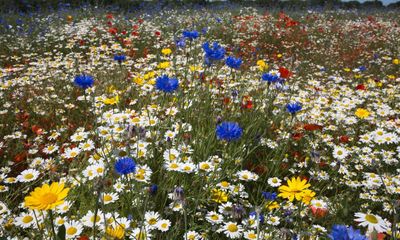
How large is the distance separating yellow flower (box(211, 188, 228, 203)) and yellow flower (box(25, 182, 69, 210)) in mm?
861

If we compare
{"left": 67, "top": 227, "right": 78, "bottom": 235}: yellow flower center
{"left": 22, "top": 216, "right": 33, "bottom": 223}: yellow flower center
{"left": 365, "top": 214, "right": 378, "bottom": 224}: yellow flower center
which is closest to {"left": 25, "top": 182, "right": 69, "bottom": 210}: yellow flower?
{"left": 67, "top": 227, "right": 78, "bottom": 235}: yellow flower center

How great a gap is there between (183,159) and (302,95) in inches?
88.9

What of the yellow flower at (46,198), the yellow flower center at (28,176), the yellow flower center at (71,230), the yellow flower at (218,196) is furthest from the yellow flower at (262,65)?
the yellow flower at (46,198)

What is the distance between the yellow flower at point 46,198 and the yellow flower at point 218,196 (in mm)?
861

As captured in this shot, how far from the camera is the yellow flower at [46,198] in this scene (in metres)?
1.00

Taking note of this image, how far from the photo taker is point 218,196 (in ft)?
5.72

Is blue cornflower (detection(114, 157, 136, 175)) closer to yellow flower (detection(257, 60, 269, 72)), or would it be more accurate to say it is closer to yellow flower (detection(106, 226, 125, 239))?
yellow flower (detection(106, 226, 125, 239))

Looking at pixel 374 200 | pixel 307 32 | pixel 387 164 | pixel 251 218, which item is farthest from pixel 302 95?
pixel 307 32

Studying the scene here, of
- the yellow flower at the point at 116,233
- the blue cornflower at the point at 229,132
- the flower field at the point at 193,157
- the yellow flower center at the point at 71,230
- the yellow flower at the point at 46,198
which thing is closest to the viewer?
the yellow flower at the point at 46,198

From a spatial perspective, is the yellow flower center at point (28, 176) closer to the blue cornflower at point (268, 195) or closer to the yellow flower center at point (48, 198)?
the yellow flower center at point (48, 198)

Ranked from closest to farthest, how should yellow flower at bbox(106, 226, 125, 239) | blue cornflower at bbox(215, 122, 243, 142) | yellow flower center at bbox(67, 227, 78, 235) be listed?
yellow flower at bbox(106, 226, 125, 239) < yellow flower center at bbox(67, 227, 78, 235) < blue cornflower at bbox(215, 122, 243, 142)

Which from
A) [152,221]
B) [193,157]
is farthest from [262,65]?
[152,221]

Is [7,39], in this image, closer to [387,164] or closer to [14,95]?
[14,95]

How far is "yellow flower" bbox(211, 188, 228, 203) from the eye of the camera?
170 centimetres
